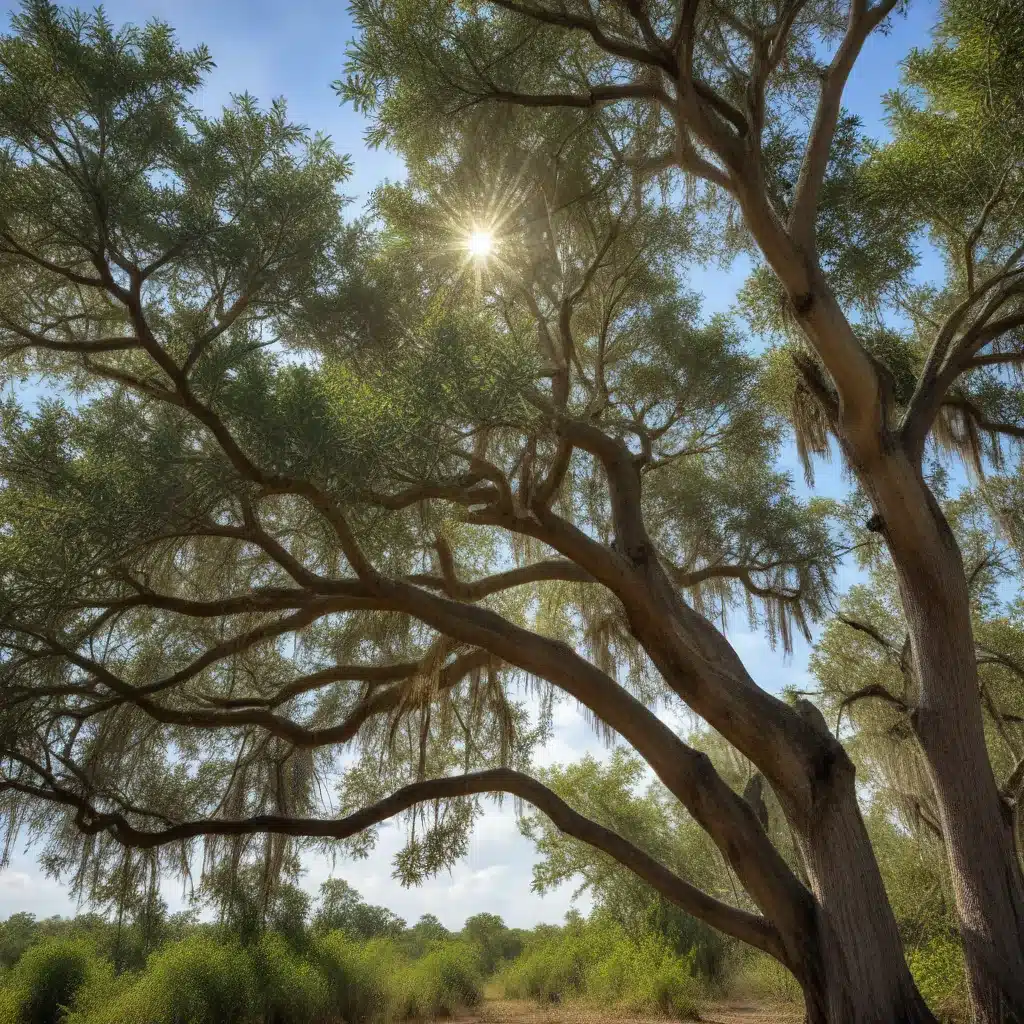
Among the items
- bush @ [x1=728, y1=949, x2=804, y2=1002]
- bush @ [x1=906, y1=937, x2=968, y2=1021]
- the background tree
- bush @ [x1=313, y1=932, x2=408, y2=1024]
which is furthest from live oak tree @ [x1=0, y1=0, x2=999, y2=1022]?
the background tree

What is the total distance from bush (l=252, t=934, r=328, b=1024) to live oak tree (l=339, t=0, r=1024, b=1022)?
643 centimetres

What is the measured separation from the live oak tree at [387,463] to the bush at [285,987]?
10.4 ft

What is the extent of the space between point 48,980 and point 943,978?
951cm

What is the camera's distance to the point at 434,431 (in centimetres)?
354

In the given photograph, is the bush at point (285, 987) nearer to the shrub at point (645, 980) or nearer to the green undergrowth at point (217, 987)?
the green undergrowth at point (217, 987)

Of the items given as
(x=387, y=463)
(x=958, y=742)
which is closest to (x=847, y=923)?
(x=958, y=742)

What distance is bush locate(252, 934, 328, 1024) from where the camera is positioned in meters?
8.16

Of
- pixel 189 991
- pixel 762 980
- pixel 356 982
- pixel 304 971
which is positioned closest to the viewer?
pixel 189 991

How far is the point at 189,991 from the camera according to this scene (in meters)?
7.66

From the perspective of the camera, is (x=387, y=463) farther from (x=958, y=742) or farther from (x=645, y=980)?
(x=645, y=980)

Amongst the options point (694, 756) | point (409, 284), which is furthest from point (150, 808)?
point (409, 284)

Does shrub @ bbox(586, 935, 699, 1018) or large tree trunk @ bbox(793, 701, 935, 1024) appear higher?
large tree trunk @ bbox(793, 701, 935, 1024)

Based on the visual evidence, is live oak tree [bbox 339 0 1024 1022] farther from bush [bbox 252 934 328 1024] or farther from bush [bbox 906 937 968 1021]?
bush [bbox 252 934 328 1024]

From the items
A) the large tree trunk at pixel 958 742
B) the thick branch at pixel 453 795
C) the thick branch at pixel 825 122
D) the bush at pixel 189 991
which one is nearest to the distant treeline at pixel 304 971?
the bush at pixel 189 991
